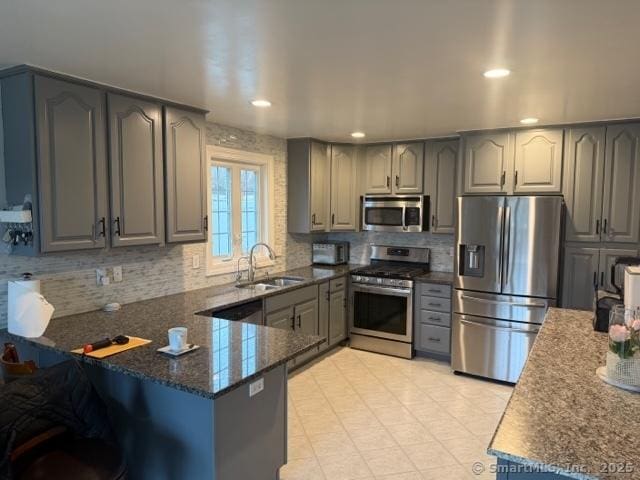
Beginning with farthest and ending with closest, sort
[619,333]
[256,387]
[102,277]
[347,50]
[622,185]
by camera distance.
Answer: [622,185], [102,277], [256,387], [347,50], [619,333]

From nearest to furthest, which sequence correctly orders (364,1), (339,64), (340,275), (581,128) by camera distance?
(364,1) → (339,64) → (581,128) → (340,275)

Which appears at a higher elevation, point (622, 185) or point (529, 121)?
point (529, 121)

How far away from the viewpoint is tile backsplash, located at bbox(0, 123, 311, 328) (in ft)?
8.80

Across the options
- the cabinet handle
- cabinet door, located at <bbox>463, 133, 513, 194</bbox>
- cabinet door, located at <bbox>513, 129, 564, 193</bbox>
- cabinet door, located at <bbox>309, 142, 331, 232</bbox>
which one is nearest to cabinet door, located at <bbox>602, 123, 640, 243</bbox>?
cabinet door, located at <bbox>513, 129, 564, 193</bbox>

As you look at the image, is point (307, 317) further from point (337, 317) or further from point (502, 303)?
A: point (502, 303)

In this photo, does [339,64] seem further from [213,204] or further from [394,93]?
[213,204]

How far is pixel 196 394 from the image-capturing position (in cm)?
181

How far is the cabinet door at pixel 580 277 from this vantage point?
12.6ft

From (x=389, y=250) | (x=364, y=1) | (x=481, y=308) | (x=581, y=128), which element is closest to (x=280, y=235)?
(x=389, y=250)

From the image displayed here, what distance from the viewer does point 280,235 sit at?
481cm

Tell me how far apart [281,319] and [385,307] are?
1.33m

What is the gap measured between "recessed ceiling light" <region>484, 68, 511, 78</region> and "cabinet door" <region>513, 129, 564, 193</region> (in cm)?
176

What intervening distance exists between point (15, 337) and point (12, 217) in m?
0.64

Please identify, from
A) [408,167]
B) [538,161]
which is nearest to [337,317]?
[408,167]
